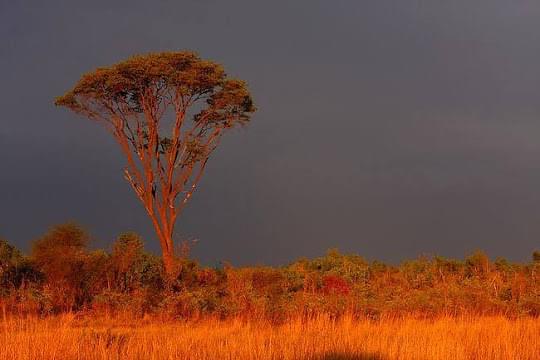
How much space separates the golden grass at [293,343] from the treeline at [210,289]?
369 cm

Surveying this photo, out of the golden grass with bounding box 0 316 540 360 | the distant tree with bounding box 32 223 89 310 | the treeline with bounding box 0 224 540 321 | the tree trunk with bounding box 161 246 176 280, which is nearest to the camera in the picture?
the golden grass with bounding box 0 316 540 360

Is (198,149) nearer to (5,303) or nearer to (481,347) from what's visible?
(5,303)

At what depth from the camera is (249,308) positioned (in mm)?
16922

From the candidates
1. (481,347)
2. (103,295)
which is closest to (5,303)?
(103,295)

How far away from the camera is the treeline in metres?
16.8

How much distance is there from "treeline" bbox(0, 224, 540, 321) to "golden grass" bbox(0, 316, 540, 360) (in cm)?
369

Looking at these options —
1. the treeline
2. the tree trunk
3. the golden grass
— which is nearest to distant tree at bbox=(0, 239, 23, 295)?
the treeline

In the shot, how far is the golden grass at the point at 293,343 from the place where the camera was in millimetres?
9234

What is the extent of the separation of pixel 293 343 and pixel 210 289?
419 inches

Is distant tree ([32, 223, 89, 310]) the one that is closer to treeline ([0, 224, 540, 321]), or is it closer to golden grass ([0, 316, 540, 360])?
treeline ([0, 224, 540, 321])

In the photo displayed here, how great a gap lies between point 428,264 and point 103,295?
15105mm

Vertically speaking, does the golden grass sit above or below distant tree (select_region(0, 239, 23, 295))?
below

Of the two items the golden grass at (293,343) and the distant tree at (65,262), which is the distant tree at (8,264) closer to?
the distant tree at (65,262)

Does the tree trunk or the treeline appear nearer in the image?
the treeline
